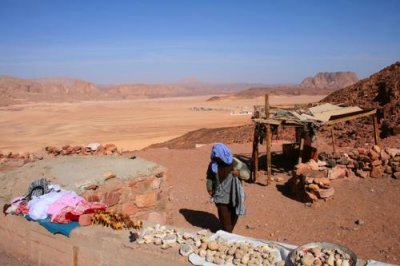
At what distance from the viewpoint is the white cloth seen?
5.12 m

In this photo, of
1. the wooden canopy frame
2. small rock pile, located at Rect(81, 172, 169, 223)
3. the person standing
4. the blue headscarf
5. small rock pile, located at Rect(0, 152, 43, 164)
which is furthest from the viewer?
the wooden canopy frame

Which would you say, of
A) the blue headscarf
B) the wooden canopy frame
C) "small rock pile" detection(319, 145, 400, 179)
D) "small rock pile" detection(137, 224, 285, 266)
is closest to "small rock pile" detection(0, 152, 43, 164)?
the wooden canopy frame

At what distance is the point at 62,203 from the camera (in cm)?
513

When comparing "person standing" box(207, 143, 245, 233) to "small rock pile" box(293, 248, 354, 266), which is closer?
"small rock pile" box(293, 248, 354, 266)

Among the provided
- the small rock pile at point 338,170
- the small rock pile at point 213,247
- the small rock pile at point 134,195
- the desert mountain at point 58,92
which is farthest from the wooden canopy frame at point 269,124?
the desert mountain at point 58,92

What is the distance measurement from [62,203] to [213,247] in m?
2.17

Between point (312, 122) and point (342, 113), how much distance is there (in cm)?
120

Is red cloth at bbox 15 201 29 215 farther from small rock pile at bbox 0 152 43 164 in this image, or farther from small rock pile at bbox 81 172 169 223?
small rock pile at bbox 0 152 43 164

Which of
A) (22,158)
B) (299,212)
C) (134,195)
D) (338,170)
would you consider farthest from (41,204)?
(338,170)

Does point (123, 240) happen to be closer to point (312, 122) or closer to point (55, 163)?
point (55, 163)

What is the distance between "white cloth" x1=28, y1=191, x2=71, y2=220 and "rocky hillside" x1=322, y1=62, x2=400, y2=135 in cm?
1230

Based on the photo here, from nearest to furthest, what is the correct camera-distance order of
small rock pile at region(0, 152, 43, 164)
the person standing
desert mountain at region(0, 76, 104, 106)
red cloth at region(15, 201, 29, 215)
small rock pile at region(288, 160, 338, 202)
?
red cloth at region(15, 201, 29, 215) → the person standing → small rock pile at region(288, 160, 338, 202) → small rock pile at region(0, 152, 43, 164) → desert mountain at region(0, 76, 104, 106)

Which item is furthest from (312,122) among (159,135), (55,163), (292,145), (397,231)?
(159,135)

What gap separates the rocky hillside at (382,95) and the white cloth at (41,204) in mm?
12301
